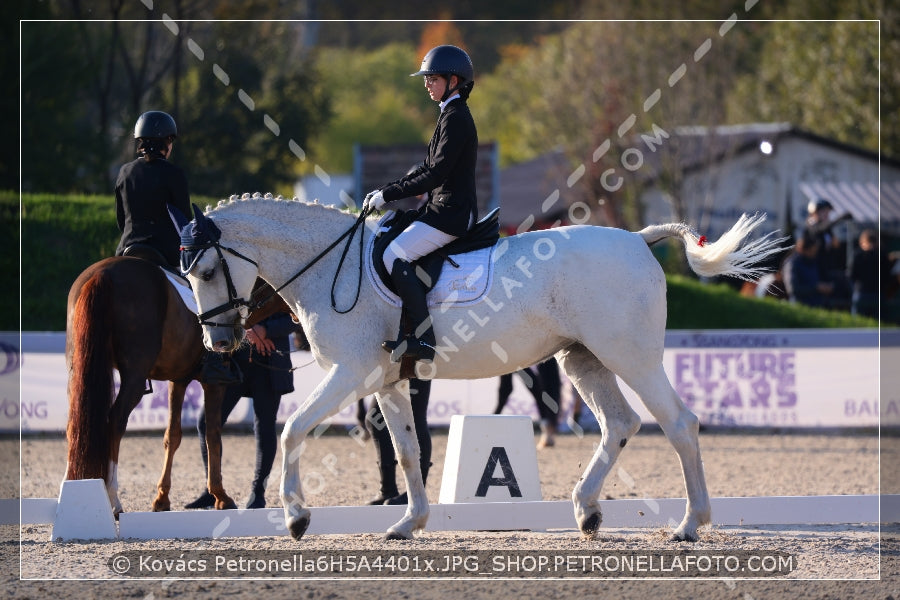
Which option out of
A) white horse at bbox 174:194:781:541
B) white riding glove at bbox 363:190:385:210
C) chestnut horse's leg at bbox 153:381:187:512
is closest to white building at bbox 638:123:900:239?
chestnut horse's leg at bbox 153:381:187:512

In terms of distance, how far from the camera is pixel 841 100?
114 ft

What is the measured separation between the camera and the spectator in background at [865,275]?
17547 millimetres

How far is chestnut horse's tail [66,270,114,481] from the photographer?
22.4ft

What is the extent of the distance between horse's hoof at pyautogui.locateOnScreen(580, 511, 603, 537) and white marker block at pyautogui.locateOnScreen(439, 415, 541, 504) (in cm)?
79

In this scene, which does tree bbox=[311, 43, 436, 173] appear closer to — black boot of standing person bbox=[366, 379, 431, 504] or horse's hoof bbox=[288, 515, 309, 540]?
black boot of standing person bbox=[366, 379, 431, 504]

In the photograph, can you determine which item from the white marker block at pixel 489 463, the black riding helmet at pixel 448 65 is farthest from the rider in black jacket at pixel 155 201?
the black riding helmet at pixel 448 65

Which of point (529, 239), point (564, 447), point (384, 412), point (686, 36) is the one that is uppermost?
point (686, 36)

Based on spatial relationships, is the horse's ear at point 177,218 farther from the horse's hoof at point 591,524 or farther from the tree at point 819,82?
the tree at point 819,82

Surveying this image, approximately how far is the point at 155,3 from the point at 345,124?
3937 cm

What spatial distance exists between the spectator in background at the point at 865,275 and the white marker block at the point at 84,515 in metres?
13.7

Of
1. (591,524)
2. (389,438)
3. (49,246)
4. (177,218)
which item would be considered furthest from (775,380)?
(49,246)

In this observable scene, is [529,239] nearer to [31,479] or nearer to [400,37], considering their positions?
[31,479]

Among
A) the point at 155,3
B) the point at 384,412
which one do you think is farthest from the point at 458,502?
the point at 155,3

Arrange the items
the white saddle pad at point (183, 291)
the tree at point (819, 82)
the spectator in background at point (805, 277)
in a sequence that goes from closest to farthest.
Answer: the white saddle pad at point (183, 291), the spectator in background at point (805, 277), the tree at point (819, 82)
